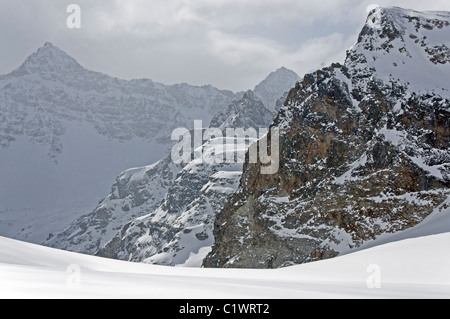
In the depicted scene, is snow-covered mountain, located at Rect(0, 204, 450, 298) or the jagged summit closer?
snow-covered mountain, located at Rect(0, 204, 450, 298)

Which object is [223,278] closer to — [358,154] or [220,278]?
[220,278]

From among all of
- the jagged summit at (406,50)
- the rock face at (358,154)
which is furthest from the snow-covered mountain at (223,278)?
the jagged summit at (406,50)

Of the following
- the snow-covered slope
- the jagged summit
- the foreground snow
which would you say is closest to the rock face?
the jagged summit

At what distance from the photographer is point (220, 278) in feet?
63.9

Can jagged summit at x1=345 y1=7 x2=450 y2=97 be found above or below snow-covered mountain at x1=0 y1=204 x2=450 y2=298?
above

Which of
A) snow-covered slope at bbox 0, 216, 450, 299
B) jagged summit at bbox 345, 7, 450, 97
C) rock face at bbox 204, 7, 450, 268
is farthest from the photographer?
jagged summit at bbox 345, 7, 450, 97

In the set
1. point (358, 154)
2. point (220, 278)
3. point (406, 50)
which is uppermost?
point (406, 50)

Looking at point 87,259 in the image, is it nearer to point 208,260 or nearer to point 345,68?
point 345,68

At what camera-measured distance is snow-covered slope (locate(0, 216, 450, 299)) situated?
11070 millimetres

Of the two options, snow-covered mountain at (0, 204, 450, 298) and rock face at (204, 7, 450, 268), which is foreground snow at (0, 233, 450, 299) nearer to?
snow-covered mountain at (0, 204, 450, 298)

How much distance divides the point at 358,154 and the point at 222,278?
63121 mm

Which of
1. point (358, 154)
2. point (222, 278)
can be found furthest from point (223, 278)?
point (358, 154)
